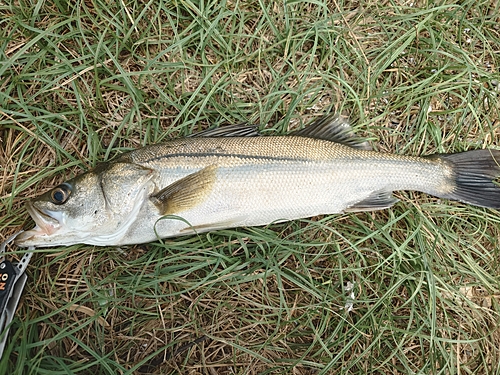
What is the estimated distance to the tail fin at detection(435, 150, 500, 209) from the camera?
2766mm

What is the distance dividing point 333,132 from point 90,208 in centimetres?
180

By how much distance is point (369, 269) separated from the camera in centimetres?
284

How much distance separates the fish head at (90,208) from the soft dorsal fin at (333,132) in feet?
4.00

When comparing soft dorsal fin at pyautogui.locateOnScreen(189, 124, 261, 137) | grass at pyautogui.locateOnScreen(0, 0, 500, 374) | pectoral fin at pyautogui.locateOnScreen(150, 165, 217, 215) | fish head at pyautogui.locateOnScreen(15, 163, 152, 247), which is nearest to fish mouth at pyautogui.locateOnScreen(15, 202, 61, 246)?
fish head at pyautogui.locateOnScreen(15, 163, 152, 247)

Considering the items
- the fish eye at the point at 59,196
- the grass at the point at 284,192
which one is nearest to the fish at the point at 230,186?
the fish eye at the point at 59,196

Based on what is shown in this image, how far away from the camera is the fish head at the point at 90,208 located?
7.46 ft

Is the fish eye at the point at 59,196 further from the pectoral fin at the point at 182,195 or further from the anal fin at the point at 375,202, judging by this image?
the anal fin at the point at 375,202

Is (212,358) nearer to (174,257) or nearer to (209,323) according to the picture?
(209,323)

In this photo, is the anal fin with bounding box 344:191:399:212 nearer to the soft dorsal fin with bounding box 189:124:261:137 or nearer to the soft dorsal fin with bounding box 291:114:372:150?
the soft dorsal fin with bounding box 291:114:372:150

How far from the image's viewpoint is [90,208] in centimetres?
230

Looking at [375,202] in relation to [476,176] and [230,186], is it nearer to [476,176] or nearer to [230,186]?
[476,176]

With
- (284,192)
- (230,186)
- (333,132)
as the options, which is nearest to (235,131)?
(230,186)

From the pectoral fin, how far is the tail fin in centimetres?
185

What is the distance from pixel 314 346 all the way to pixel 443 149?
6.25 ft
